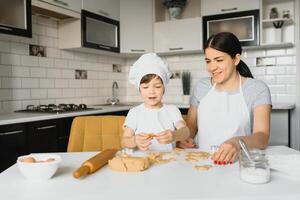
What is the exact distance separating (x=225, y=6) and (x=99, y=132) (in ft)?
8.37

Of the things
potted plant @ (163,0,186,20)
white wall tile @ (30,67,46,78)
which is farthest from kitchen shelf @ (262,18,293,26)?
white wall tile @ (30,67,46,78)

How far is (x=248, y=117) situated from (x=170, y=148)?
1.45 feet

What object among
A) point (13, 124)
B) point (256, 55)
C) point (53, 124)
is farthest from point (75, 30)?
point (256, 55)

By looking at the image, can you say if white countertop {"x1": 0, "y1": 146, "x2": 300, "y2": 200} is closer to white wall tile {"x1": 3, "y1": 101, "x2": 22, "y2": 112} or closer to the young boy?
the young boy

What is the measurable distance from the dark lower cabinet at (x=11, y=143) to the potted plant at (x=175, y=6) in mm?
2575

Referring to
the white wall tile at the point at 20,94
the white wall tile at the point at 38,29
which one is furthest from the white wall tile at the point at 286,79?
the white wall tile at the point at 20,94

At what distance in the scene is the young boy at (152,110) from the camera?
1.47m

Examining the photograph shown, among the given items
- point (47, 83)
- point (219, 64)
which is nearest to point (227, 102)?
point (219, 64)

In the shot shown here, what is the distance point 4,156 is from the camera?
2.16m

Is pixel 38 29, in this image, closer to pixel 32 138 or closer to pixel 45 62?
pixel 45 62

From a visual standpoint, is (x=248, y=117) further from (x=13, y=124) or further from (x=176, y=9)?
(x=176, y=9)

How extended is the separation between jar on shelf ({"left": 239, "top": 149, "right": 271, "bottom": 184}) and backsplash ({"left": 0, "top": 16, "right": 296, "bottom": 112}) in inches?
87.8

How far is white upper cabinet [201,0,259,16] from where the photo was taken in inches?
139

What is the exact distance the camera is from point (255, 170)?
91 cm
